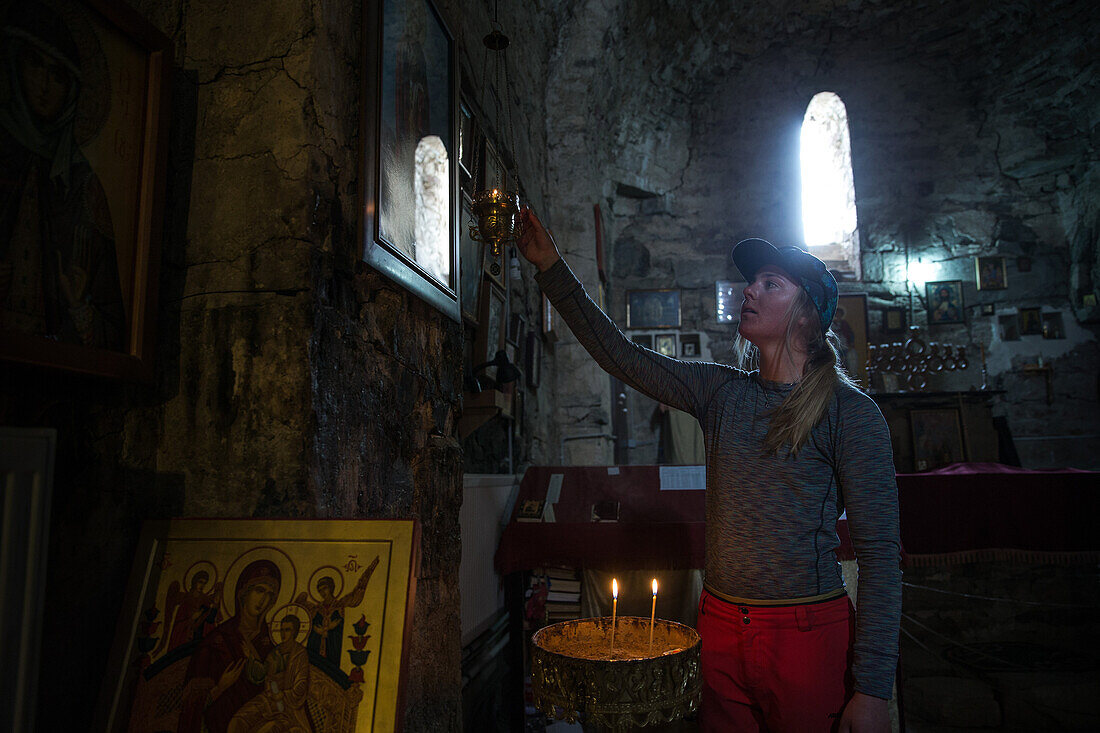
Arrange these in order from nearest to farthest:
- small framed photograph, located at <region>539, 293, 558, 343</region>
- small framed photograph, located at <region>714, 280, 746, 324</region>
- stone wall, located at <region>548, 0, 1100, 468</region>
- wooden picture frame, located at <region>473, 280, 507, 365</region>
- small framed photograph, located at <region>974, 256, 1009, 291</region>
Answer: wooden picture frame, located at <region>473, 280, 507, 365</region> → small framed photograph, located at <region>539, 293, 558, 343</region> → stone wall, located at <region>548, 0, 1100, 468</region> → small framed photograph, located at <region>974, 256, 1009, 291</region> → small framed photograph, located at <region>714, 280, 746, 324</region>

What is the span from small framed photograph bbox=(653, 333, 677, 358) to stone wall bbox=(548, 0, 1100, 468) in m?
0.32

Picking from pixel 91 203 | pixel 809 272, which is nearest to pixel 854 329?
pixel 809 272

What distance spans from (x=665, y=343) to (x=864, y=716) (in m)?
6.95

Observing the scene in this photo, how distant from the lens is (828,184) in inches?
352

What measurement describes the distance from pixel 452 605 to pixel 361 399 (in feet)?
2.58

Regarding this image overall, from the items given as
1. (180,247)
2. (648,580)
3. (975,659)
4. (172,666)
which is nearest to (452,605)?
(172,666)

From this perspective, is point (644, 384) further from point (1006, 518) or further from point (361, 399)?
point (1006, 518)

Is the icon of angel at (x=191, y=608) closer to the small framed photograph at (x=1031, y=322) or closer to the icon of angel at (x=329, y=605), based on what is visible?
the icon of angel at (x=329, y=605)

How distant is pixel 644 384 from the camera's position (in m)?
1.74

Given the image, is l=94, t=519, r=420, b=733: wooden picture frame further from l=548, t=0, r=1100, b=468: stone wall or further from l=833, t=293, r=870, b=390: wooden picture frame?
l=833, t=293, r=870, b=390: wooden picture frame

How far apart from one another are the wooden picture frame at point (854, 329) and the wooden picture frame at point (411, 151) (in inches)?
249

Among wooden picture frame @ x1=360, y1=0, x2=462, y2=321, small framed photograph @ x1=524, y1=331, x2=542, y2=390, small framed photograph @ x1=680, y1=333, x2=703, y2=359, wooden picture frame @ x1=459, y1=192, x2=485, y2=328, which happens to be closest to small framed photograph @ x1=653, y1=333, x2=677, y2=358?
small framed photograph @ x1=680, y1=333, x2=703, y2=359

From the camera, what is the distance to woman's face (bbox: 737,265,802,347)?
64.4 inches

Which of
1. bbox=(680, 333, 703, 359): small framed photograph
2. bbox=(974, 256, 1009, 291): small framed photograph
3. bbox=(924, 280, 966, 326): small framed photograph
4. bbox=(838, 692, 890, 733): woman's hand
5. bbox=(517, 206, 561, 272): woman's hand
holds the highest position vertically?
bbox=(974, 256, 1009, 291): small framed photograph
